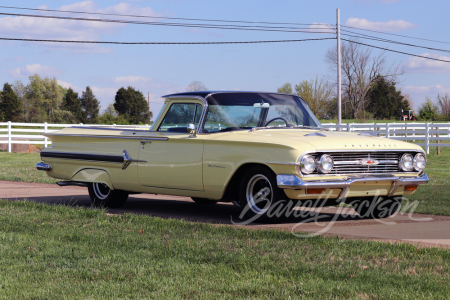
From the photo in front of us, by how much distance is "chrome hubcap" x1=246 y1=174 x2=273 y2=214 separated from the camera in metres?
7.33

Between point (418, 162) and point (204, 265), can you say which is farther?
point (418, 162)

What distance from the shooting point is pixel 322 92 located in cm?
6356

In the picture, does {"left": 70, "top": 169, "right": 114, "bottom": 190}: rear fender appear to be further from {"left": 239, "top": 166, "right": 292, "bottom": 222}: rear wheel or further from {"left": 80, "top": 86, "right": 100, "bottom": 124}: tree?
{"left": 80, "top": 86, "right": 100, "bottom": 124}: tree

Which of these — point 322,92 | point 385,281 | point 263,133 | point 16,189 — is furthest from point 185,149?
point 322,92

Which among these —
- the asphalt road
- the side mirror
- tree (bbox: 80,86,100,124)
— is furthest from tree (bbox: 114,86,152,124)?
the side mirror

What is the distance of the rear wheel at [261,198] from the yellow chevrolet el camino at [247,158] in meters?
0.01

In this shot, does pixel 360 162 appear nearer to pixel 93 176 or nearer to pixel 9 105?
pixel 93 176

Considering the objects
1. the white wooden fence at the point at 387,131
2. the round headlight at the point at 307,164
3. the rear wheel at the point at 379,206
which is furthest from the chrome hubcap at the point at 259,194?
the white wooden fence at the point at 387,131

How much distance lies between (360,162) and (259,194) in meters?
1.28

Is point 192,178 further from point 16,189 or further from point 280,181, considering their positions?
point 16,189

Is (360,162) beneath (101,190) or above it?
above

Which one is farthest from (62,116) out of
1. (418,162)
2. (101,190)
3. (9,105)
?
(418,162)

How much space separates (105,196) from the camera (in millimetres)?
9508

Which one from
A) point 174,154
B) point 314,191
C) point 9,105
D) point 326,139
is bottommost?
point 314,191
